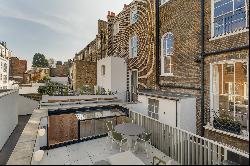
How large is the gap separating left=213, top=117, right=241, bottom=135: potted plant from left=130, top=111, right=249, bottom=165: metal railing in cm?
118

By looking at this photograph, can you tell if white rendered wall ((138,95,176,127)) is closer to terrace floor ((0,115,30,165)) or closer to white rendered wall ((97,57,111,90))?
white rendered wall ((97,57,111,90))

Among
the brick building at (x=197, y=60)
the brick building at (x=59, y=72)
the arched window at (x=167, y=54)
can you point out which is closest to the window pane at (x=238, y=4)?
the brick building at (x=197, y=60)

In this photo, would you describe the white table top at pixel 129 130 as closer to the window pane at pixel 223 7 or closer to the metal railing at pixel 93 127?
the metal railing at pixel 93 127

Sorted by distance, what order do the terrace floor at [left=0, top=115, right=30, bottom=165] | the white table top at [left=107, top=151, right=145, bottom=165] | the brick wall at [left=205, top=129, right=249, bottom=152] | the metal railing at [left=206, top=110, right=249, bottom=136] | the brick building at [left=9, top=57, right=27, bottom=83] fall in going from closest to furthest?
1. the white table top at [left=107, top=151, right=145, bottom=165]
2. the brick wall at [left=205, top=129, right=249, bottom=152]
3. the metal railing at [left=206, top=110, right=249, bottom=136]
4. the terrace floor at [left=0, top=115, right=30, bottom=165]
5. the brick building at [left=9, top=57, right=27, bottom=83]

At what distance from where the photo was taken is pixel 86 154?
8.57 m

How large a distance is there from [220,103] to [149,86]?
20.8 feet

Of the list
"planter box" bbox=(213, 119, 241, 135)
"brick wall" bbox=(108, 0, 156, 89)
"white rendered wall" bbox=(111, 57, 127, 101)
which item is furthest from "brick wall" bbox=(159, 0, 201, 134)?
"white rendered wall" bbox=(111, 57, 127, 101)

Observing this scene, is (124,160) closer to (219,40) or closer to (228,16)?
(219,40)

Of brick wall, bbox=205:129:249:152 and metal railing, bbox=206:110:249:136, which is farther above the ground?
metal railing, bbox=206:110:249:136

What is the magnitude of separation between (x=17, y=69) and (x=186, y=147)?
69711mm

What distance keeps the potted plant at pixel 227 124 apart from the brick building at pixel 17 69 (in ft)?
220

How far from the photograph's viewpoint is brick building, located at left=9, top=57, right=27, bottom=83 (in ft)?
206

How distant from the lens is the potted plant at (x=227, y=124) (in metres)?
8.56

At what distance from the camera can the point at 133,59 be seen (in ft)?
60.2
